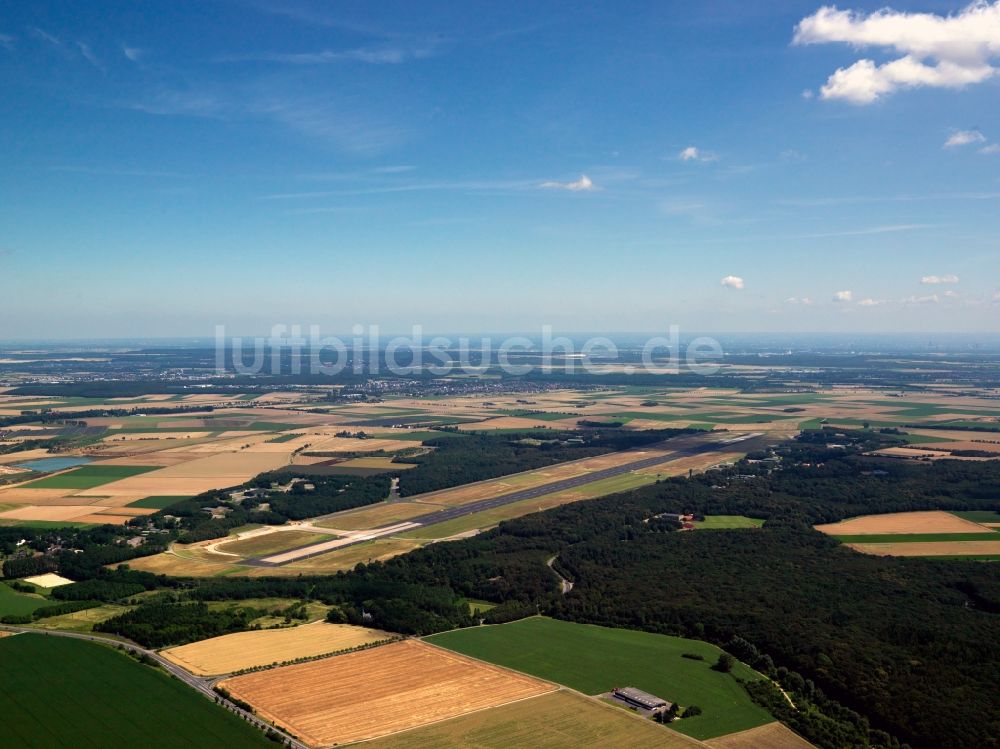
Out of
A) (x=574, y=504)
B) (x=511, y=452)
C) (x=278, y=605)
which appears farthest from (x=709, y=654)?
(x=511, y=452)

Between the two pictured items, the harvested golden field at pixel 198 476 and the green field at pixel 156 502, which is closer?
the green field at pixel 156 502

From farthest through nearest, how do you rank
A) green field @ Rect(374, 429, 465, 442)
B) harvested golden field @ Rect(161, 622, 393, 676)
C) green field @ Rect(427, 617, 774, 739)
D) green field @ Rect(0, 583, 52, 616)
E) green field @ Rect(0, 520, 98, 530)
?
green field @ Rect(374, 429, 465, 442), green field @ Rect(0, 520, 98, 530), green field @ Rect(0, 583, 52, 616), harvested golden field @ Rect(161, 622, 393, 676), green field @ Rect(427, 617, 774, 739)

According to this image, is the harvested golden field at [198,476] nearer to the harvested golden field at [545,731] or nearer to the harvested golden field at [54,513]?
the harvested golden field at [54,513]

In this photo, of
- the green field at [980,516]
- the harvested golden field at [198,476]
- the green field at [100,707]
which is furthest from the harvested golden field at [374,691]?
the green field at [980,516]

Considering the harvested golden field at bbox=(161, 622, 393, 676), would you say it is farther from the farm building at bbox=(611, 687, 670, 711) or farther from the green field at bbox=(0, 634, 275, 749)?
the farm building at bbox=(611, 687, 670, 711)

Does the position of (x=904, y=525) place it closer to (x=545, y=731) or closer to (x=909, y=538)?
(x=909, y=538)

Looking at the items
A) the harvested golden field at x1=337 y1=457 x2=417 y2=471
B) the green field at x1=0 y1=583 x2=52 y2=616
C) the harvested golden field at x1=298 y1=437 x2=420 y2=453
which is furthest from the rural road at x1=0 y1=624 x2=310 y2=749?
the harvested golden field at x1=298 y1=437 x2=420 y2=453
